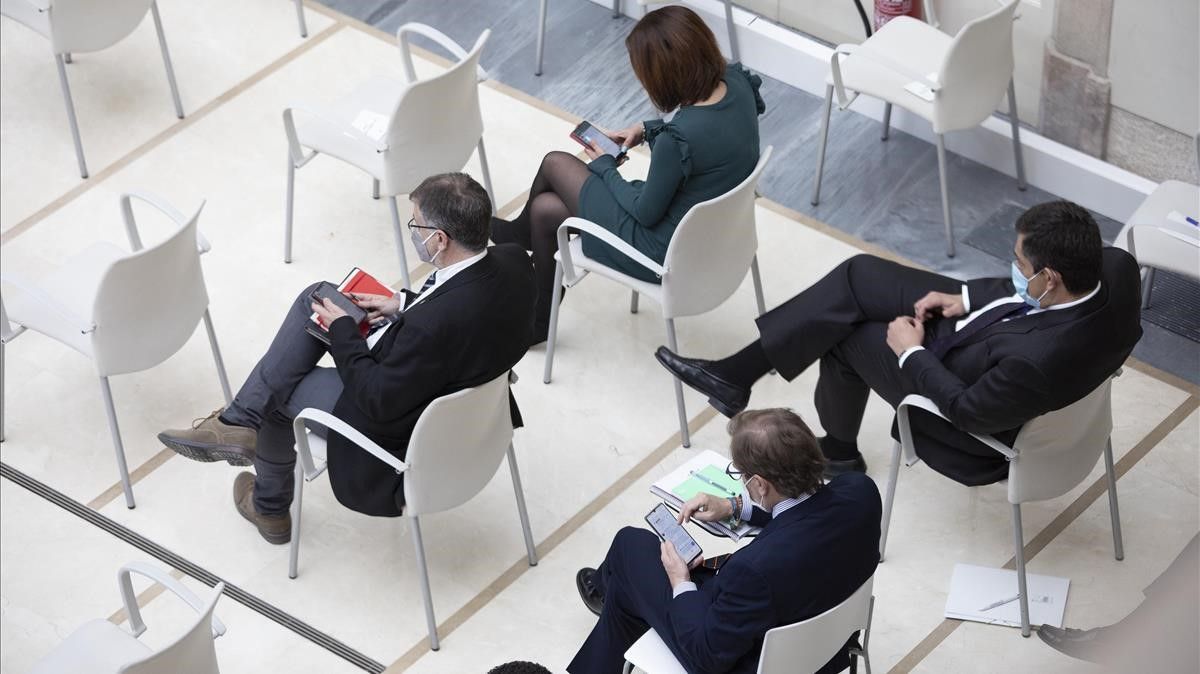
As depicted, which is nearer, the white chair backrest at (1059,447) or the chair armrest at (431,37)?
the white chair backrest at (1059,447)

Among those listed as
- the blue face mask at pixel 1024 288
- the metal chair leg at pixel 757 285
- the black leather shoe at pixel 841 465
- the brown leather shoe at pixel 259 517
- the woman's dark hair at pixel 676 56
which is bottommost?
the black leather shoe at pixel 841 465

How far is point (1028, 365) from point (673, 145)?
1231 mm

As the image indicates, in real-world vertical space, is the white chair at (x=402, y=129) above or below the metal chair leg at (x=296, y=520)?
above

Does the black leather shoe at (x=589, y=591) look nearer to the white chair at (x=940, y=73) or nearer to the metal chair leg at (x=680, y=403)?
the metal chair leg at (x=680, y=403)

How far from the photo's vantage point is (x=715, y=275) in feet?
13.0

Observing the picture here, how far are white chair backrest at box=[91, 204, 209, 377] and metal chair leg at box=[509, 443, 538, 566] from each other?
1.10 metres

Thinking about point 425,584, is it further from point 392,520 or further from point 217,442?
point 217,442

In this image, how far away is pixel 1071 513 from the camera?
389 cm

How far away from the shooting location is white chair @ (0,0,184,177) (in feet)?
16.7

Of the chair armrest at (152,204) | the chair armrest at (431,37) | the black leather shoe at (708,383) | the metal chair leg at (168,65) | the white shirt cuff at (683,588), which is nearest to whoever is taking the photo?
the white shirt cuff at (683,588)

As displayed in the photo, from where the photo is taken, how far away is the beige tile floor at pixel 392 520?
3.69 metres

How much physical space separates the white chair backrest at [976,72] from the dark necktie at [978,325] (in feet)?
4.17

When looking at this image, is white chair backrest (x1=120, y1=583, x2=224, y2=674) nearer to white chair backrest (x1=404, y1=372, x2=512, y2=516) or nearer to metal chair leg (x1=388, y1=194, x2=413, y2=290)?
white chair backrest (x1=404, y1=372, x2=512, y2=516)

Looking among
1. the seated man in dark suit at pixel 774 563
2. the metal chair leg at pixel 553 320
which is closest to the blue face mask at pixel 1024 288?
the seated man in dark suit at pixel 774 563
